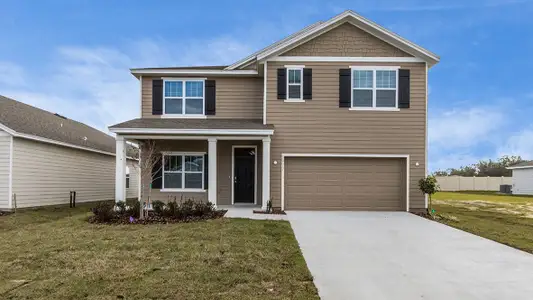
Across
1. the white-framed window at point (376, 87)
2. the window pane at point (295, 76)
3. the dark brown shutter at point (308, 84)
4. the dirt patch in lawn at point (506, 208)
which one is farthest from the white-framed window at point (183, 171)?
the dirt patch in lawn at point (506, 208)

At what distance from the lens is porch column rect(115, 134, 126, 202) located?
456 inches

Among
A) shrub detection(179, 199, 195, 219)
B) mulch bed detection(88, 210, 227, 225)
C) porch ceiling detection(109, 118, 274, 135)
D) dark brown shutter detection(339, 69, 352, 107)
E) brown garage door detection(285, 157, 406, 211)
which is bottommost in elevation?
mulch bed detection(88, 210, 227, 225)

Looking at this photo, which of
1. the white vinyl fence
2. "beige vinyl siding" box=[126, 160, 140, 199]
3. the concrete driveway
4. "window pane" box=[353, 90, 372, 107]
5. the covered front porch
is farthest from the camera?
the white vinyl fence

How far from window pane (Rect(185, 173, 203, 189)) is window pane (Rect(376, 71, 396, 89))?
7.37 m

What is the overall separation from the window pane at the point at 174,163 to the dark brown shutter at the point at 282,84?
460cm

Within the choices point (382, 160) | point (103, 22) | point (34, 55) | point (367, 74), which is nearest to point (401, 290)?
point (382, 160)

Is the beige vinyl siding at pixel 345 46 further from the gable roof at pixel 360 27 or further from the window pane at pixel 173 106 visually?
the window pane at pixel 173 106

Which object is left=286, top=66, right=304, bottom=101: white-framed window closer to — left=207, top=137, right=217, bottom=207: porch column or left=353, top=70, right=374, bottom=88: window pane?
left=353, top=70, right=374, bottom=88: window pane

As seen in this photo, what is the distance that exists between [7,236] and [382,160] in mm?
11131

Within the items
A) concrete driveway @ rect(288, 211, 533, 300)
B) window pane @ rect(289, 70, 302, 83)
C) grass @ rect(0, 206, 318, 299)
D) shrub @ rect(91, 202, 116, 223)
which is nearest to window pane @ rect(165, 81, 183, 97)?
window pane @ rect(289, 70, 302, 83)

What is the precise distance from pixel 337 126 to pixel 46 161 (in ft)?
38.9

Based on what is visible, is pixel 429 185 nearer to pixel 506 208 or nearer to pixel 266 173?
pixel 266 173

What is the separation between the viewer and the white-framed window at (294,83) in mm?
12461

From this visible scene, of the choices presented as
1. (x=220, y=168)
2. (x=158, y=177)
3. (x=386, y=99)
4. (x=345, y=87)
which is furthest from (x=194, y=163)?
(x=386, y=99)
